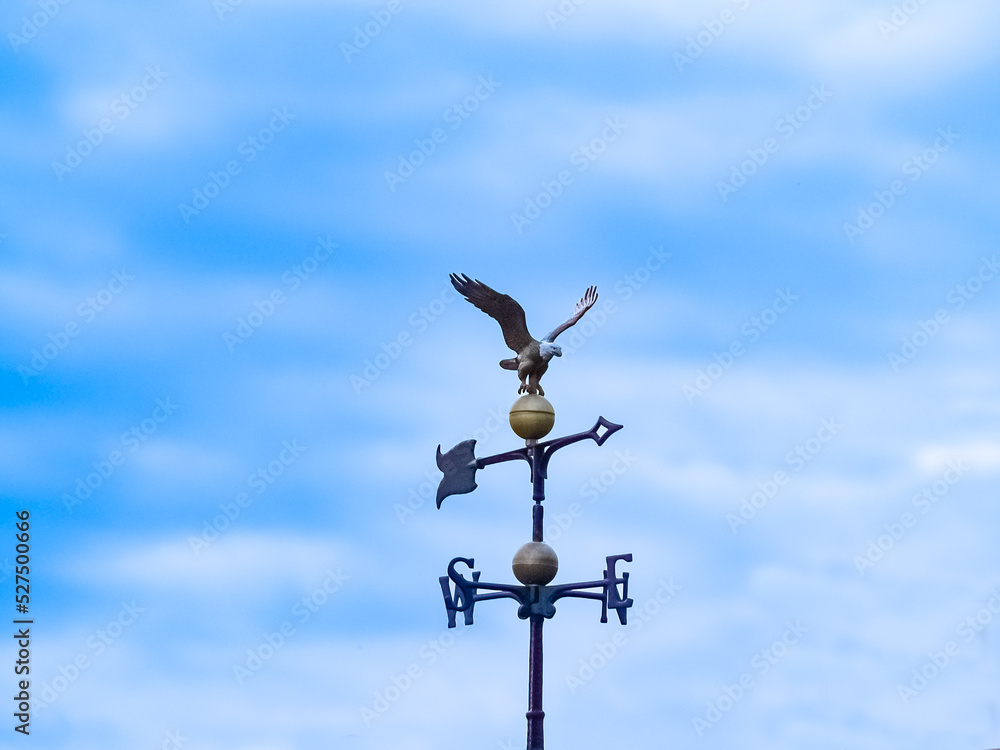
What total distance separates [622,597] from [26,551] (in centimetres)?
836

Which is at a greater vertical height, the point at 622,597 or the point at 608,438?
the point at 608,438

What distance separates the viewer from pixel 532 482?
14352 millimetres

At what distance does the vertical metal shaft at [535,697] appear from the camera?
535 inches

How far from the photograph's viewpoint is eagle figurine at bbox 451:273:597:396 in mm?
14719

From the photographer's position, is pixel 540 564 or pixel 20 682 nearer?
pixel 540 564

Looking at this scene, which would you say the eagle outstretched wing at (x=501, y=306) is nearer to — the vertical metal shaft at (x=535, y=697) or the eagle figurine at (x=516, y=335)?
the eagle figurine at (x=516, y=335)

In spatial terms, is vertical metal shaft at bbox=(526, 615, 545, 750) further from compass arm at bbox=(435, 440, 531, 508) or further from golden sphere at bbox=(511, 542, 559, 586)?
compass arm at bbox=(435, 440, 531, 508)

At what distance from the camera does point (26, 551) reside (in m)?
19.9

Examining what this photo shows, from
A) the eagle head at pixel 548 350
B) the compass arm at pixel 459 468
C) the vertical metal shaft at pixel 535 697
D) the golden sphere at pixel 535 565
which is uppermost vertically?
the eagle head at pixel 548 350

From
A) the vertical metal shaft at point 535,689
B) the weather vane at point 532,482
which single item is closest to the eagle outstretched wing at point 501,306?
the weather vane at point 532,482

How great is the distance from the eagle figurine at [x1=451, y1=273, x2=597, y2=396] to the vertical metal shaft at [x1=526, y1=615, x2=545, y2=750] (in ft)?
6.72

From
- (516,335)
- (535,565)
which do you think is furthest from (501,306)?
(535,565)

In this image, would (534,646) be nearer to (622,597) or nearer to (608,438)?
(622,597)

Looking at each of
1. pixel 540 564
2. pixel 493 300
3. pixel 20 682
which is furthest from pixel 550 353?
pixel 20 682
